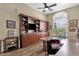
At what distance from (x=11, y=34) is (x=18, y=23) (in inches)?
9.2

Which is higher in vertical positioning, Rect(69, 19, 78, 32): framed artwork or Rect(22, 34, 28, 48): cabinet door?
Rect(69, 19, 78, 32): framed artwork

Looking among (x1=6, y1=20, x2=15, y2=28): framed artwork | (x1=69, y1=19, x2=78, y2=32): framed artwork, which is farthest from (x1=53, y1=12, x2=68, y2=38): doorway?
(x1=6, y1=20, x2=15, y2=28): framed artwork

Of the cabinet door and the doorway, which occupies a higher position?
the doorway

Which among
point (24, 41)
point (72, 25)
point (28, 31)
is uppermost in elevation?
point (72, 25)

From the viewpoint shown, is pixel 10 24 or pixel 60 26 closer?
pixel 10 24

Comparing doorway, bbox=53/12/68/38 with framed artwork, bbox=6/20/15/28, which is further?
doorway, bbox=53/12/68/38

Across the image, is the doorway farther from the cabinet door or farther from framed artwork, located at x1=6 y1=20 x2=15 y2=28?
framed artwork, located at x1=6 y1=20 x2=15 y2=28

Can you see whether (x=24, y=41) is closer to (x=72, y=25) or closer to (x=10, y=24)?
(x=10, y=24)

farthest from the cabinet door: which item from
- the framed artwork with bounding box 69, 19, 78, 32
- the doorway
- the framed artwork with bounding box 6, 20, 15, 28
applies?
the framed artwork with bounding box 69, 19, 78, 32

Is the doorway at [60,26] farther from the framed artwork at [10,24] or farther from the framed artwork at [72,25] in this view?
the framed artwork at [10,24]

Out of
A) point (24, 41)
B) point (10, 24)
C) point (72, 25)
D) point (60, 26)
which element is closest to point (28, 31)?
point (24, 41)

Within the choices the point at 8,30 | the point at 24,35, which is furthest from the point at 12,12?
the point at 24,35

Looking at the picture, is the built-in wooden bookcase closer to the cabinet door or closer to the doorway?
the cabinet door

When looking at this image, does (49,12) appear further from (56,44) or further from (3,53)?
(3,53)
